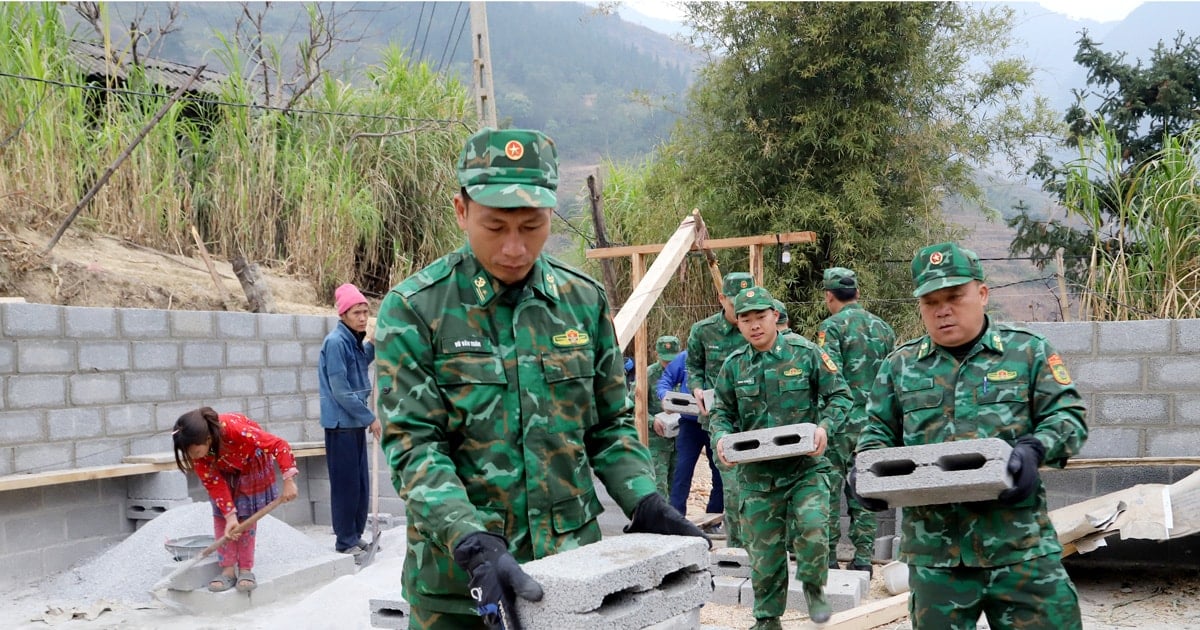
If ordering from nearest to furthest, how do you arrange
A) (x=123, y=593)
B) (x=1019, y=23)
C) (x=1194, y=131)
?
(x=123, y=593)
(x=1194, y=131)
(x=1019, y=23)

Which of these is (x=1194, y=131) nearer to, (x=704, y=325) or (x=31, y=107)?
(x=704, y=325)

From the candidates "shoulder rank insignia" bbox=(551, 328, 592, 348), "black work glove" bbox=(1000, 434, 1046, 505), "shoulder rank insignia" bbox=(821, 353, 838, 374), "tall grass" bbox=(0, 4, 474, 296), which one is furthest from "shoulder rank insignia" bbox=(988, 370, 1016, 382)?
"tall grass" bbox=(0, 4, 474, 296)

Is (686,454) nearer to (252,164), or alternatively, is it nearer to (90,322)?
(90,322)

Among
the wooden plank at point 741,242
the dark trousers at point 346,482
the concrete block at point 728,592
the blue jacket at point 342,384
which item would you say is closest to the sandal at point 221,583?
the dark trousers at point 346,482

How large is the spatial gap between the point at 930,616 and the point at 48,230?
895 centimetres

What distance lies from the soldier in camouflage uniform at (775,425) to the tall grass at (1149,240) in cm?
272

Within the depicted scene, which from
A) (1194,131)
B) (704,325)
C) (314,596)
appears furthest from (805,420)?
(1194,131)

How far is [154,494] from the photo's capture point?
8.14m

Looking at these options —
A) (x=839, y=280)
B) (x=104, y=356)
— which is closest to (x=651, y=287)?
(x=839, y=280)

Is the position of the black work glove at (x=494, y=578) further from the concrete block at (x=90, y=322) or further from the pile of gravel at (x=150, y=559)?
the concrete block at (x=90, y=322)

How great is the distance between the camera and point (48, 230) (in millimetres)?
9922

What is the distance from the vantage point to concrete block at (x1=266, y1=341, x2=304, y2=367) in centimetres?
949

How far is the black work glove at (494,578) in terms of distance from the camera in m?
2.19

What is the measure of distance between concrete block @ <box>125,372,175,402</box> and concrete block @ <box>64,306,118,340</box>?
0.41 metres
